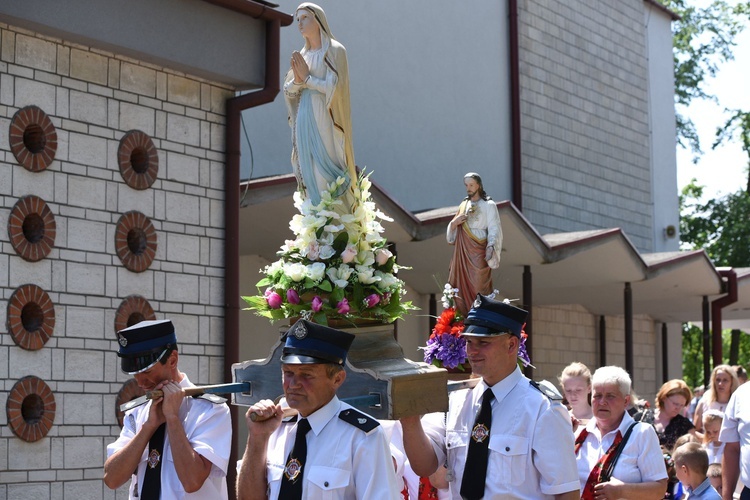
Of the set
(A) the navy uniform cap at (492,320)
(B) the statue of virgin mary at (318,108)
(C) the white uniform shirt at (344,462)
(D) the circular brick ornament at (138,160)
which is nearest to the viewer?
(C) the white uniform shirt at (344,462)

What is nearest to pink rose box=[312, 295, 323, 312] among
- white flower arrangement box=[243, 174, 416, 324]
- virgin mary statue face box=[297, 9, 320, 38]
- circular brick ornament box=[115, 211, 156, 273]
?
white flower arrangement box=[243, 174, 416, 324]

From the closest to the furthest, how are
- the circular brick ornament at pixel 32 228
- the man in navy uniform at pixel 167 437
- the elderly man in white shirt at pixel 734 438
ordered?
1. the man in navy uniform at pixel 167 437
2. the elderly man in white shirt at pixel 734 438
3. the circular brick ornament at pixel 32 228

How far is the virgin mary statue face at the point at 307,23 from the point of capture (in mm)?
7617

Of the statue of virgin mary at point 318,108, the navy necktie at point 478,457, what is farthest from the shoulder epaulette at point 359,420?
the statue of virgin mary at point 318,108

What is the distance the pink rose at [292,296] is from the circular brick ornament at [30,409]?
4.27m

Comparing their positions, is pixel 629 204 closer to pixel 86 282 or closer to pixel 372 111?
pixel 372 111

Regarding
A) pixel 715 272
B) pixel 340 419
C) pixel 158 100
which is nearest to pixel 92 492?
pixel 158 100

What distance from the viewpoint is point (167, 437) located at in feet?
17.3

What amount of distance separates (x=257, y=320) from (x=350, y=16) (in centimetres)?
500

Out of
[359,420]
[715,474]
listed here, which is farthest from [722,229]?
[359,420]

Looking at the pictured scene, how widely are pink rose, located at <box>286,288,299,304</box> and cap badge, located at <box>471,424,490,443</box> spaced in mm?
1424

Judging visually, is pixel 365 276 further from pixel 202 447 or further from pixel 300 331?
pixel 300 331

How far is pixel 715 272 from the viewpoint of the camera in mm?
20906

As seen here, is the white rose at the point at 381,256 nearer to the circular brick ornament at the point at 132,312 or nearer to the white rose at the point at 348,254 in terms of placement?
the white rose at the point at 348,254
